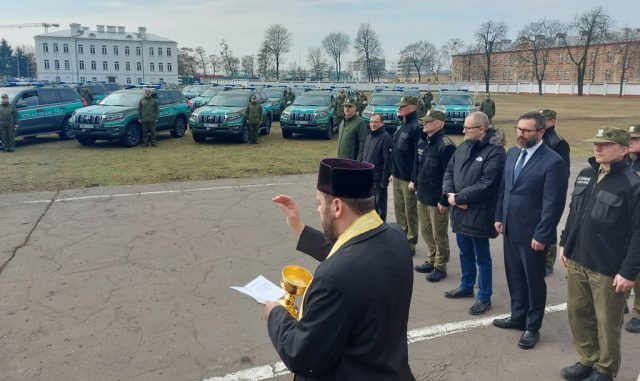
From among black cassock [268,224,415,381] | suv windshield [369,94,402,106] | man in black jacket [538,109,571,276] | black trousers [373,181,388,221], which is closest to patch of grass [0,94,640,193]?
suv windshield [369,94,402,106]

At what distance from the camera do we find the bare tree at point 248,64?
306 feet

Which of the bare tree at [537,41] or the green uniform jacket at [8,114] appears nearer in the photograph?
the green uniform jacket at [8,114]

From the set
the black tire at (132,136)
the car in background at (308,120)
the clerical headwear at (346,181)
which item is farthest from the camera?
the car in background at (308,120)

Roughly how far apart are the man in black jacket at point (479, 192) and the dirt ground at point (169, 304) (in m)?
0.48

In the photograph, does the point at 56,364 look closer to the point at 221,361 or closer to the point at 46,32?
the point at 221,361

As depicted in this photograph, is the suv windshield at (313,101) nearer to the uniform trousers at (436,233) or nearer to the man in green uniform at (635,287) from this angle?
the uniform trousers at (436,233)

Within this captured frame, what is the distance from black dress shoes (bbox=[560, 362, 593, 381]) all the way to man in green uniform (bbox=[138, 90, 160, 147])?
1364 centimetres

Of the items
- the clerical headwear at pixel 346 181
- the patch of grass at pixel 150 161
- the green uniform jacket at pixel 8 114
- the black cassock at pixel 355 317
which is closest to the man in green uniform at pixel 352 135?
the patch of grass at pixel 150 161

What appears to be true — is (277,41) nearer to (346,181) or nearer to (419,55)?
(419,55)

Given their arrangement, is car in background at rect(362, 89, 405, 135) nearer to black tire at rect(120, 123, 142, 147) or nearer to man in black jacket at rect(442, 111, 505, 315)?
black tire at rect(120, 123, 142, 147)

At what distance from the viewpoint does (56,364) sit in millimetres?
3703

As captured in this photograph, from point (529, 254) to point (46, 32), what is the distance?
109337 millimetres

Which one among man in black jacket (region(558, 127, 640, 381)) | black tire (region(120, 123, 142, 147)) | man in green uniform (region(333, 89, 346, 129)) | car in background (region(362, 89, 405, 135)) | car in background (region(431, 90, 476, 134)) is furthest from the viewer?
car in background (region(431, 90, 476, 134))

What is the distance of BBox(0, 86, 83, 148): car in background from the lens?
14.6 metres
